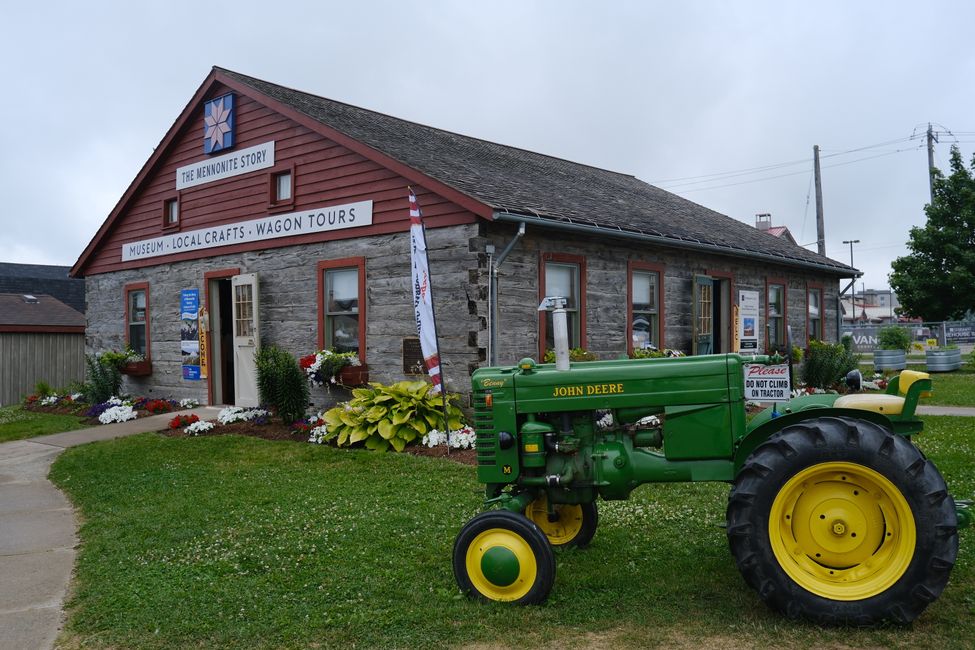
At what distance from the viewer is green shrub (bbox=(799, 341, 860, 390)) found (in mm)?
15672

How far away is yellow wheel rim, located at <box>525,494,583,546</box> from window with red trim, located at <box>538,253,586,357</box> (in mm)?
5643

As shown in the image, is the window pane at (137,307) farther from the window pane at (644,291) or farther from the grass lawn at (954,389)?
the grass lawn at (954,389)

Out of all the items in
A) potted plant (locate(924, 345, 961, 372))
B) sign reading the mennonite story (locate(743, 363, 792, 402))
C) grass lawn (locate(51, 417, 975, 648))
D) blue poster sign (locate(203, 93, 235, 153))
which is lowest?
grass lawn (locate(51, 417, 975, 648))

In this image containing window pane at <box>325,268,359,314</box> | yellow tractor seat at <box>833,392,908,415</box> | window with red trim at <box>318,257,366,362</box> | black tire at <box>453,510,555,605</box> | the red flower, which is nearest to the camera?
black tire at <box>453,510,555,605</box>

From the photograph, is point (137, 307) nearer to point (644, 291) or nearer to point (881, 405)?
point (644, 291)

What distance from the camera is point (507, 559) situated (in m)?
4.24

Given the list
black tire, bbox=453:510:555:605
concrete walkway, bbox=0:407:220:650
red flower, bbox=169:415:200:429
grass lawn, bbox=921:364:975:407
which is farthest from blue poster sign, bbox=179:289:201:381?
grass lawn, bbox=921:364:975:407

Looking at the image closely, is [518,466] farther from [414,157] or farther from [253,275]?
[253,275]

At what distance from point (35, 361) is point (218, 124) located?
11.3 m

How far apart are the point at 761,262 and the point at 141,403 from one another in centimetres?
1174

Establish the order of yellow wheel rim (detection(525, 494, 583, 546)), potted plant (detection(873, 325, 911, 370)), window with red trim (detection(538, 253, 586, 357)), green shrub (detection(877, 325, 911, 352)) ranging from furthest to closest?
green shrub (detection(877, 325, 911, 352))
potted plant (detection(873, 325, 911, 370))
window with red trim (detection(538, 253, 586, 357))
yellow wheel rim (detection(525, 494, 583, 546))

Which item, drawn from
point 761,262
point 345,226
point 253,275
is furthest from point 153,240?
point 761,262

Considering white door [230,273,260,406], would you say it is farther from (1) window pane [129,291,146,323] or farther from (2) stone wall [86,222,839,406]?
(1) window pane [129,291,146,323]

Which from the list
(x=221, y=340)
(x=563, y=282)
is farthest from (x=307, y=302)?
(x=563, y=282)
